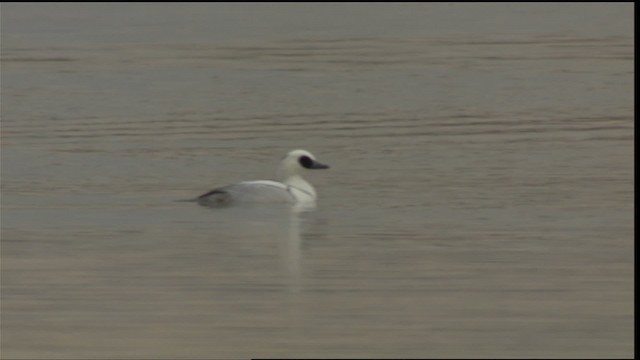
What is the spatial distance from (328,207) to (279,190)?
43cm

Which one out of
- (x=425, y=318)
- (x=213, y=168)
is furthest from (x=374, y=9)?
(x=425, y=318)

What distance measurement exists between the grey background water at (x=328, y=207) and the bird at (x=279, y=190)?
15 centimetres

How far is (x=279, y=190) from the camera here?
16828 millimetres

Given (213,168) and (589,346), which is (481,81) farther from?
(589,346)

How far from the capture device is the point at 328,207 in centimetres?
1662

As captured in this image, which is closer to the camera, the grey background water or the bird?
the grey background water

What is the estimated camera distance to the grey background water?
11.1 m

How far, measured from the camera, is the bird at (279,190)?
54.1ft

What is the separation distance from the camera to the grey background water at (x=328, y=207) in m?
11.1

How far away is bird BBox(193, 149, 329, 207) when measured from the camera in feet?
54.1

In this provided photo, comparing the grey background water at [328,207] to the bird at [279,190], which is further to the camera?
the bird at [279,190]

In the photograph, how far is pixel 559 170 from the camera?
18562mm

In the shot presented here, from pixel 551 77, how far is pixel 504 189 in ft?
42.5

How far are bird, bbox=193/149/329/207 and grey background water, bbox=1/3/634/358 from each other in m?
0.15
